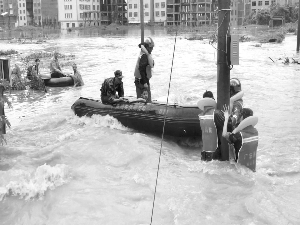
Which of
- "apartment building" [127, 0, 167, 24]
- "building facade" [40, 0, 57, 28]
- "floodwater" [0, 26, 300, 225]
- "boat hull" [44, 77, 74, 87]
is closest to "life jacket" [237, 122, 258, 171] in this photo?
"floodwater" [0, 26, 300, 225]

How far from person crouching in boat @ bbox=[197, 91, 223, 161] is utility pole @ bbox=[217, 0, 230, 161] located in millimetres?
122

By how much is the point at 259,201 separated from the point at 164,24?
93.5 meters

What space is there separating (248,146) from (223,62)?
1391 mm

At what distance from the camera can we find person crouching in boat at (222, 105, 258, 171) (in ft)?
20.1

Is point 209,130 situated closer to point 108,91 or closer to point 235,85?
point 235,85

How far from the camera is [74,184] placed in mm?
7109

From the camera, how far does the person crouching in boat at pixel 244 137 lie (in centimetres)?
613

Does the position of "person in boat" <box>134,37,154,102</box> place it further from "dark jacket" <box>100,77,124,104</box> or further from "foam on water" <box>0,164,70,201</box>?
"foam on water" <box>0,164,70,201</box>

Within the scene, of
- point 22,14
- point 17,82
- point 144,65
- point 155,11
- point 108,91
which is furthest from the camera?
point 22,14

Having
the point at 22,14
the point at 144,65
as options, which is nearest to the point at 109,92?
the point at 144,65

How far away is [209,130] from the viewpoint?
6629mm

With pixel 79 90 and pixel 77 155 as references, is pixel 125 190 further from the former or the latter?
pixel 79 90

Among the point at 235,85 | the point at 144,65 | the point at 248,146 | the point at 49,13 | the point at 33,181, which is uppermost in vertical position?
the point at 49,13

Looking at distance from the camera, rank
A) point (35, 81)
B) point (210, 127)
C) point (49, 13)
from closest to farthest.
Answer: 1. point (210, 127)
2. point (35, 81)
3. point (49, 13)
